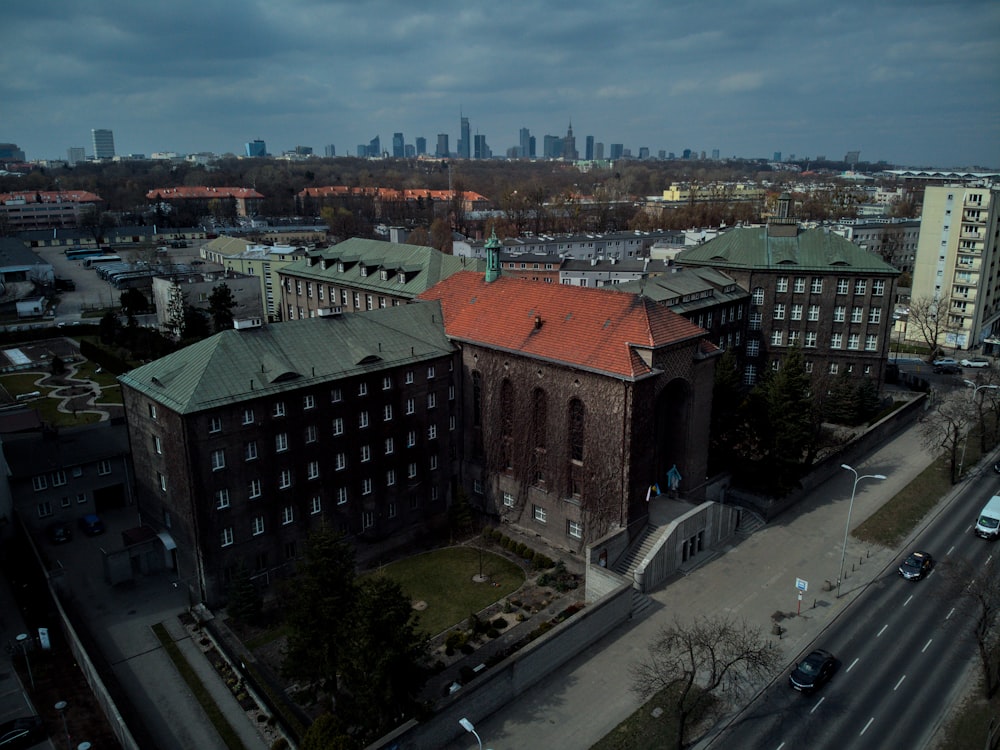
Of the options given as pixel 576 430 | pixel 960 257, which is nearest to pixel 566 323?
pixel 576 430

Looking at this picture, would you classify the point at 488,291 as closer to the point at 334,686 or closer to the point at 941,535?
the point at 334,686

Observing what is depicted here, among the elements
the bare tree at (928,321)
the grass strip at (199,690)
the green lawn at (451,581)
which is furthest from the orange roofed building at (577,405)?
the bare tree at (928,321)

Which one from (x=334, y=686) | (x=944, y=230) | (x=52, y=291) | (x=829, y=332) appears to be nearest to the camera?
(x=334, y=686)

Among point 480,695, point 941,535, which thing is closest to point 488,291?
point 480,695

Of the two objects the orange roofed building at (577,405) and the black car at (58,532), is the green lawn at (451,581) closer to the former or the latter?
the orange roofed building at (577,405)

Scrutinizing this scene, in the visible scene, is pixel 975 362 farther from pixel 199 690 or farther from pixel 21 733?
pixel 21 733

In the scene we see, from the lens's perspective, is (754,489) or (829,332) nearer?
(754,489)

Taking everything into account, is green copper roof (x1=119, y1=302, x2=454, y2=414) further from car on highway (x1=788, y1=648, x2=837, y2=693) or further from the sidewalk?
car on highway (x1=788, y1=648, x2=837, y2=693)

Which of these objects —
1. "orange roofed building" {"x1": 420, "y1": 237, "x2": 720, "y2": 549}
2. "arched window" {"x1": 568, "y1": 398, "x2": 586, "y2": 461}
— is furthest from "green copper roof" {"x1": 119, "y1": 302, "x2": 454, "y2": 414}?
"arched window" {"x1": 568, "y1": 398, "x2": 586, "y2": 461}
